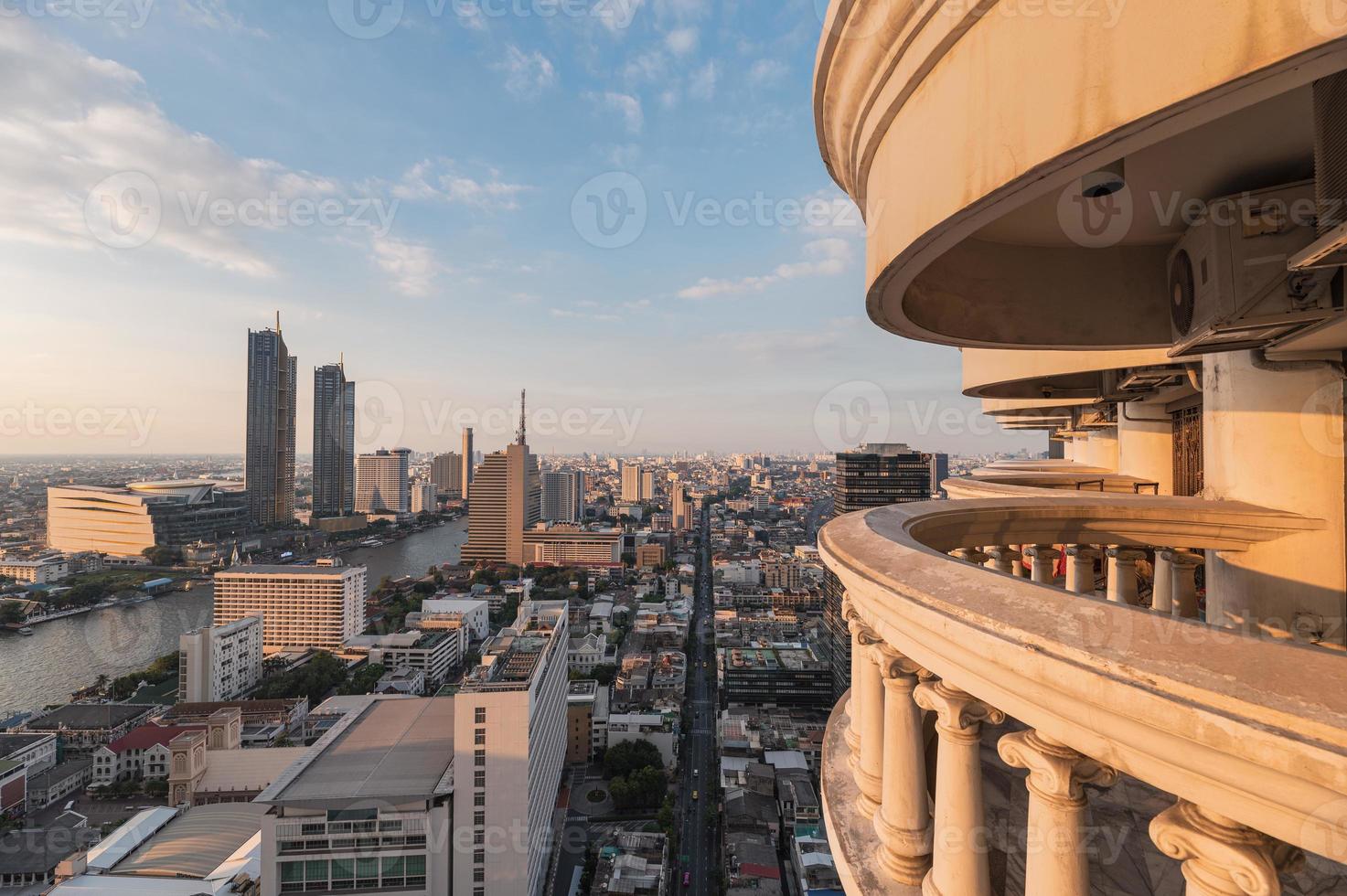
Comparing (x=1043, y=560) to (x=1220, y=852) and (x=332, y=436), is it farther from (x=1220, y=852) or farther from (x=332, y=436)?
(x=332, y=436)

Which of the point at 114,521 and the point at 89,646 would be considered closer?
the point at 89,646

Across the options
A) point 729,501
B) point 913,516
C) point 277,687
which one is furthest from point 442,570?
point 913,516

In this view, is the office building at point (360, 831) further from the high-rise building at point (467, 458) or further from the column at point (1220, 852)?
the high-rise building at point (467, 458)

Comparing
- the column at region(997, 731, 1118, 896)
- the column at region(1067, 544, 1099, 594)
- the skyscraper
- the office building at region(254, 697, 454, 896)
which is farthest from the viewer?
the skyscraper

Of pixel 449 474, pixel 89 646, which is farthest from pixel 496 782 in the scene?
pixel 449 474

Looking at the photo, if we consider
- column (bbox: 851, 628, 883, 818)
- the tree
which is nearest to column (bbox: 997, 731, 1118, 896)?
column (bbox: 851, 628, 883, 818)

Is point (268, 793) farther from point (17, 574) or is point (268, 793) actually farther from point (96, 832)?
point (17, 574)

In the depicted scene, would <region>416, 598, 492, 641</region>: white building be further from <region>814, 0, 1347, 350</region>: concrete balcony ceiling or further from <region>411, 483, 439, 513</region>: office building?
<region>411, 483, 439, 513</region>: office building
